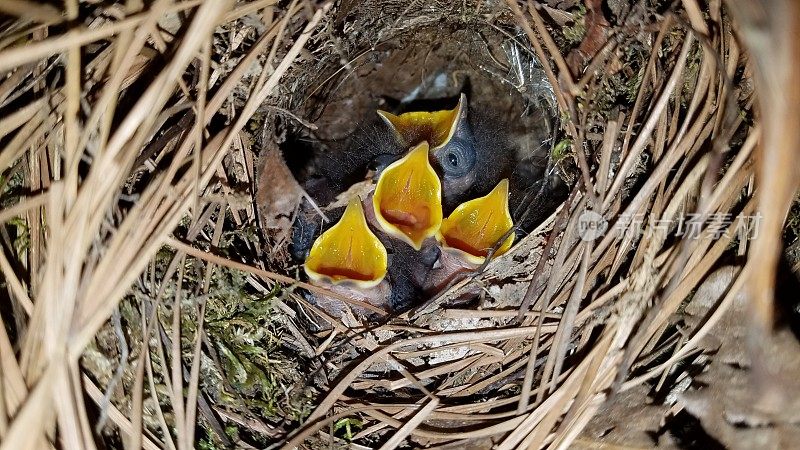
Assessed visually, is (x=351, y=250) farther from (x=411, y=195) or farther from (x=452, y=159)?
(x=452, y=159)

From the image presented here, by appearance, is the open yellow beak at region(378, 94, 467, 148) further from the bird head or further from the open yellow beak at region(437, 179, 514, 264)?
the open yellow beak at region(437, 179, 514, 264)

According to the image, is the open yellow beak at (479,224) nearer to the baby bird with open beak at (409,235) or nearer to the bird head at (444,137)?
the baby bird with open beak at (409,235)

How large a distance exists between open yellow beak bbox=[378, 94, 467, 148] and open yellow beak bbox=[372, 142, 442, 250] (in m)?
0.21

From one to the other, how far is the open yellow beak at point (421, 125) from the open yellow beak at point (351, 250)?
0.33m

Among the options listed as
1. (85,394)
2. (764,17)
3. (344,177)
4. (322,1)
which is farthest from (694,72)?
(85,394)

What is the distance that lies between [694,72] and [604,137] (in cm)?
19

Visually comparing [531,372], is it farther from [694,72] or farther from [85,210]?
[85,210]

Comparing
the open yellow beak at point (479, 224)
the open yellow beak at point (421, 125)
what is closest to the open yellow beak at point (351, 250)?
the open yellow beak at point (479, 224)

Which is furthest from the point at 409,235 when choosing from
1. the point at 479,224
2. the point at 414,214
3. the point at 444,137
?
the point at 444,137

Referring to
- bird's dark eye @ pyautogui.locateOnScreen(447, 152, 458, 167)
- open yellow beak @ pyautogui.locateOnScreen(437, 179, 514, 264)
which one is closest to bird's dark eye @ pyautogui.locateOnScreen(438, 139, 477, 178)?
bird's dark eye @ pyautogui.locateOnScreen(447, 152, 458, 167)

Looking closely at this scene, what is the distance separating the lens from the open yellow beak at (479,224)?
1459mm

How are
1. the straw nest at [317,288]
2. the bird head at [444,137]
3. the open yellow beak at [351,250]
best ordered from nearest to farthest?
the straw nest at [317,288], the open yellow beak at [351,250], the bird head at [444,137]

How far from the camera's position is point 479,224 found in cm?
150

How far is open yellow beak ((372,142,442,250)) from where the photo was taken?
1.43 metres
